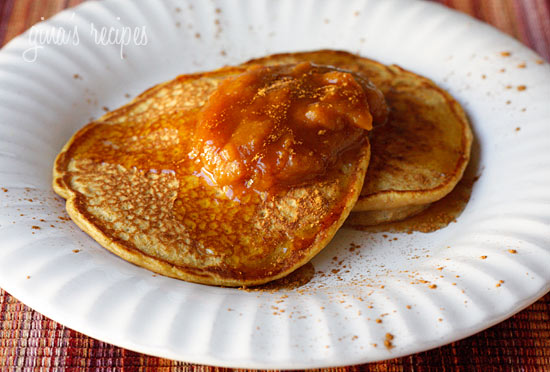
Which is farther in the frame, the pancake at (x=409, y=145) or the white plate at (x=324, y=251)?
the pancake at (x=409, y=145)

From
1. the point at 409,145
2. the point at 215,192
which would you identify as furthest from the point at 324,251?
the point at 409,145

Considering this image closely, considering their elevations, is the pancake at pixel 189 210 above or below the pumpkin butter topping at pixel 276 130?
below

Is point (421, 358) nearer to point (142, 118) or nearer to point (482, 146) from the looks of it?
point (482, 146)

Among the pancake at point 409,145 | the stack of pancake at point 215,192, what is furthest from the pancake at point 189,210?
the pancake at point 409,145

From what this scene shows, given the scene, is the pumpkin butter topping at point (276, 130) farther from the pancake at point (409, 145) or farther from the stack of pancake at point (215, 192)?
the pancake at point (409, 145)

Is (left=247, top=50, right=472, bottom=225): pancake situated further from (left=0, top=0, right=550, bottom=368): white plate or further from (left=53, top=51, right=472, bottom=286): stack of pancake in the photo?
(left=0, top=0, right=550, bottom=368): white plate

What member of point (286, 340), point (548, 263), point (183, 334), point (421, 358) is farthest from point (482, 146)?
point (183, 334)

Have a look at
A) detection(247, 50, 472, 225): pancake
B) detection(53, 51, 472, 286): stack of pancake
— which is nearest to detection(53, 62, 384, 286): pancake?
detection(53, 51, 472, 286): stack of pancake
